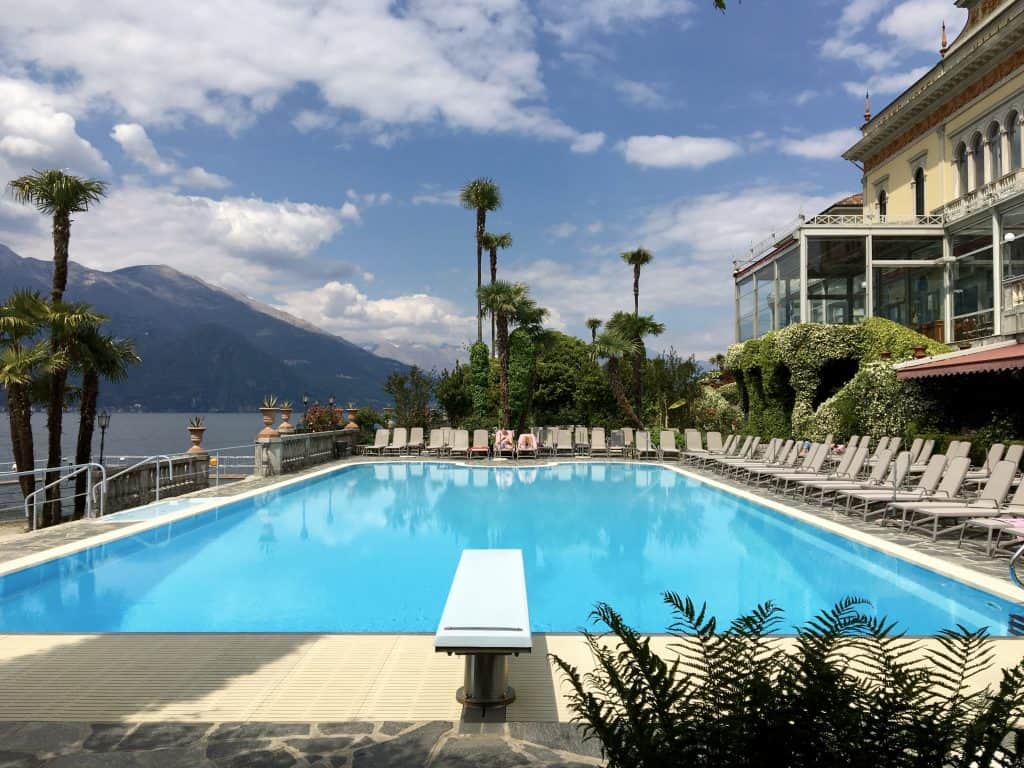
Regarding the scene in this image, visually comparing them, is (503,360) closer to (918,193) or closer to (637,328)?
(637,328)

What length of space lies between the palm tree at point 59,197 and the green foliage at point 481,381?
567 inches

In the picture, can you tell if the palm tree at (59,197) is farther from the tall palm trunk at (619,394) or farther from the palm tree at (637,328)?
the palm tree at (637,328)

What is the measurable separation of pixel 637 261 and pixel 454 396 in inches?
370

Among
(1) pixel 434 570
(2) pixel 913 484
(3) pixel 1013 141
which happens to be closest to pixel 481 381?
(2) pixel 913 484

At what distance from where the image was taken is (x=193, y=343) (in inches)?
7525

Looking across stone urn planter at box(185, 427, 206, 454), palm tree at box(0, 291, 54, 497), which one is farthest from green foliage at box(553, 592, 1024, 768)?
palm tree at box(0, 291, 54, 497)

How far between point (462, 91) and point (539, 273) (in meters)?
17.5

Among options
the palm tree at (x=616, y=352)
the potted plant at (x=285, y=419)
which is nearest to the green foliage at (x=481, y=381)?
the palm tree at (x=616, y=352)

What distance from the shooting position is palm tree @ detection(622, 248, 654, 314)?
91.0 feet

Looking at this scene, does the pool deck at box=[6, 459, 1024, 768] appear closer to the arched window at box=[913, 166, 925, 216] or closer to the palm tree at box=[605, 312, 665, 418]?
the palm tree at box=[605, 312, 665, 418]

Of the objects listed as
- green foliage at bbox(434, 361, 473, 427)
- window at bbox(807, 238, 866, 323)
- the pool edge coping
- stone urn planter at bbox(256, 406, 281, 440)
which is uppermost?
window at bbox(807, 238, 866, 323)

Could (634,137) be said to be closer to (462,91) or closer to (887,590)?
(462,91)

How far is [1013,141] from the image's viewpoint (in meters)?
18.6

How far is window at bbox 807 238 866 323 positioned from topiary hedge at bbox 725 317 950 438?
8.93 ft
